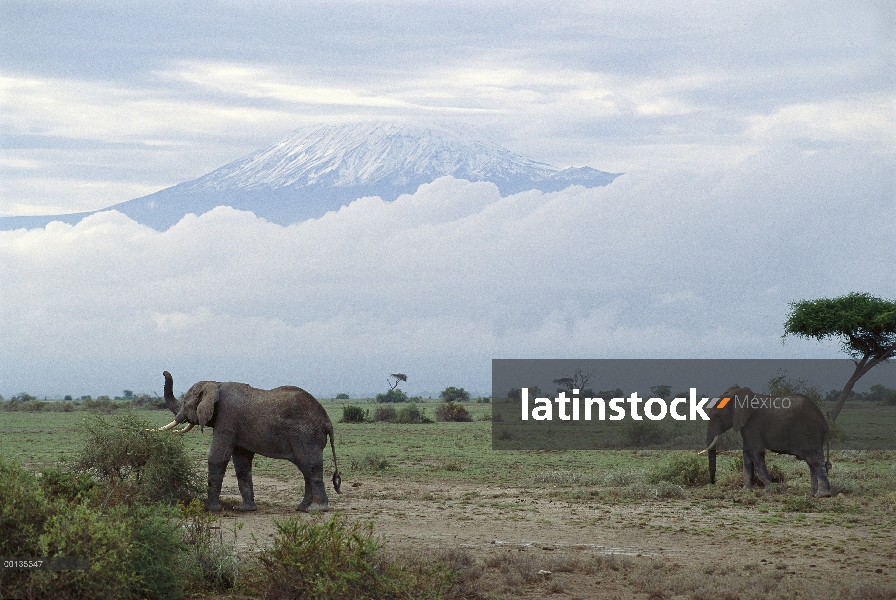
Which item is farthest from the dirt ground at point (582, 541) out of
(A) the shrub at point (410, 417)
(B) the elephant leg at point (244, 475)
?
(A) the shrub at point (410, 417)

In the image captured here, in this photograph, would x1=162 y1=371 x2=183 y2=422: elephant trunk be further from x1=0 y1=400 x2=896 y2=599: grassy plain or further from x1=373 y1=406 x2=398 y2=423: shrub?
x1=373 y1=406 x2=398 y2=423: shrub

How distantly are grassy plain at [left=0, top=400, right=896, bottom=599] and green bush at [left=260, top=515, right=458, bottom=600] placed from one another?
4.17 feet

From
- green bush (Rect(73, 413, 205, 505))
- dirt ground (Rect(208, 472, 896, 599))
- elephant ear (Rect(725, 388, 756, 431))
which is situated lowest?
dirt ground (Rect(208, 472, 896, 599))

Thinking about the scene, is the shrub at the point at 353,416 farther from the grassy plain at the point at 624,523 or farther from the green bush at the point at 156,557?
the green bush at the point at 156,557

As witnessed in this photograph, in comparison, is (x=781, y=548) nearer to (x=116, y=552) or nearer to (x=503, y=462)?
(x=116, y=552)

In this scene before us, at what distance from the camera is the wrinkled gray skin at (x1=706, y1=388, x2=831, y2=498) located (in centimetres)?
2041

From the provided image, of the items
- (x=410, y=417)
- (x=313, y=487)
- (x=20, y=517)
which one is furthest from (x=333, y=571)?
(x=410, y=417)

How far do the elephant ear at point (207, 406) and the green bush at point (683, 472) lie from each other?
31.7 ft

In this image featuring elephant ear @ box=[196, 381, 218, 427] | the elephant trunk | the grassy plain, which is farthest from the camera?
the elephant trunk

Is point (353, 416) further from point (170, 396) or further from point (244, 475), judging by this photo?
point (244, 475)

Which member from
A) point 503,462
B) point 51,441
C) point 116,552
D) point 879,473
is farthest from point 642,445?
point 116,552

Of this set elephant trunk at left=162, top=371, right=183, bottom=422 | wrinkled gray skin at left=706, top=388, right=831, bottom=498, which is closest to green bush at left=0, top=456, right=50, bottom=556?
elephant trunk at left=162, top=371, right=183, bottom=422

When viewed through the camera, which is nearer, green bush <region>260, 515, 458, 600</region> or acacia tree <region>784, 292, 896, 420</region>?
green bush <region>260, 515, 458, 600</region>

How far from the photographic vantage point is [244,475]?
17.7m
